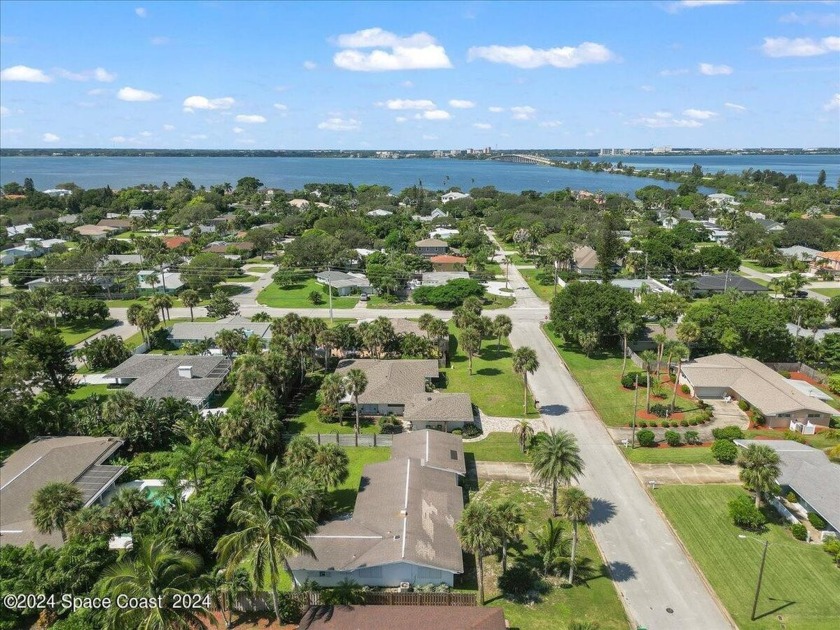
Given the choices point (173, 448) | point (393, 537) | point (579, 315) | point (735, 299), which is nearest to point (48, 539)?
point (173, 448)

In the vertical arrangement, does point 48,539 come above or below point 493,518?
below

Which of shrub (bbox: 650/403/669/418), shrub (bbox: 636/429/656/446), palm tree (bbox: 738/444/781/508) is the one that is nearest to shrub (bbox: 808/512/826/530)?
palm tree (bbox: 738/444/781/508)

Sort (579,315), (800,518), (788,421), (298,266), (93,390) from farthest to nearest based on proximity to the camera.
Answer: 1. (298,266)
2. (579,315)
3. (93,390)
4. (788,421)
5. (800,518)

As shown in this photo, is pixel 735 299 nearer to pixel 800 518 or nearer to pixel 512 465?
pixel 800 518

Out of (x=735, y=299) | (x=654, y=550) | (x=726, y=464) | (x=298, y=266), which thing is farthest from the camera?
(x=298, y=266)

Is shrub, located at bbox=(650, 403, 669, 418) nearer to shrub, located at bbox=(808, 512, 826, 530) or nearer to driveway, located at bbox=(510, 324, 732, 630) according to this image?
driveway, located at bbox=(510, 324, 732, 630)

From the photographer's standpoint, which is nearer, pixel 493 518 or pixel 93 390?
pixel 493 518

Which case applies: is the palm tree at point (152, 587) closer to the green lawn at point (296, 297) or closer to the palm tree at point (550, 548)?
the palm tree at point (550, 548)

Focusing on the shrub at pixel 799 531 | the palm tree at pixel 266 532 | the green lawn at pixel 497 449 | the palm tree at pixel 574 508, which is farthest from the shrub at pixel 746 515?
the palm tree at pixel 266 532
